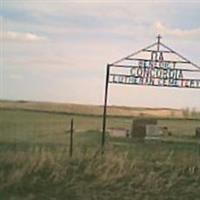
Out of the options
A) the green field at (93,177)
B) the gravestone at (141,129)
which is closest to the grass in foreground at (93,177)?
the green field at (93,177)

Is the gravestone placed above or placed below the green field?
below

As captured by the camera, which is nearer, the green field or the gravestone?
the green field

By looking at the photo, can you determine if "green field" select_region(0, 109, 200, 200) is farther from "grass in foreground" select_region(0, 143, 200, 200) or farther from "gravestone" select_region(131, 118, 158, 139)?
"gravestone" select_region(131, 118, 158, 139)

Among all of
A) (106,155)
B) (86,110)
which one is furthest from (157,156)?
(86,110)

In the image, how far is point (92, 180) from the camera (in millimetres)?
11031

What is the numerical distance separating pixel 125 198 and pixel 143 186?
2.83 ft

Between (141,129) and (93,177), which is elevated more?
(93,177)

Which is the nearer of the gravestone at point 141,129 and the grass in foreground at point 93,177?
the grass in foreground at point 93,177

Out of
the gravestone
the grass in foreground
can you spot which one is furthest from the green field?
the gravestone

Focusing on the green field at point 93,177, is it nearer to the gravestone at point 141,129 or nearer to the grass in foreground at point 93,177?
the grass in foreground at point 93,177

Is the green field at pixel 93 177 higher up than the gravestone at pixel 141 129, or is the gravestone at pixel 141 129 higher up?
the green field at pixel 93 177

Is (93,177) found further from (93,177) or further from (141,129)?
(141,129)

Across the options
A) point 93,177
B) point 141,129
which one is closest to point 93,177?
point 93,177

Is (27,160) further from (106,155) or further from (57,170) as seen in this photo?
(106,155)
